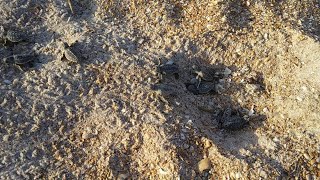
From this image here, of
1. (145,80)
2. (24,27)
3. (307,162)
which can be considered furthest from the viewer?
(24,27)

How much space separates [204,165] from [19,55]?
1.86m

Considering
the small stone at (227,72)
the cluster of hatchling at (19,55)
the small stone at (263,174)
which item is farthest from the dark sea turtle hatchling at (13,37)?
the small stone at (263,174)

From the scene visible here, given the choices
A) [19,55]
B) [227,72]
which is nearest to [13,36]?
[19,55]

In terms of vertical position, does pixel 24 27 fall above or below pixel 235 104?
above

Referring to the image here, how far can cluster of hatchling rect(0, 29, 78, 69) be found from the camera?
3275 millimetres

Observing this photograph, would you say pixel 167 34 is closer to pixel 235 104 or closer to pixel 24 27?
pixel 235 104

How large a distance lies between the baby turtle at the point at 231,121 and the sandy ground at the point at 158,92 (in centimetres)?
5

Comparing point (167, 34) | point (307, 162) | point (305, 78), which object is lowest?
point (307, 162)

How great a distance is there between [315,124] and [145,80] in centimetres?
145

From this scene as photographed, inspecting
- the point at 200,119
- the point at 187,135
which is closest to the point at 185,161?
the point at 187,135

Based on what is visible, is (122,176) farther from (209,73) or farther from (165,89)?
(209,73)

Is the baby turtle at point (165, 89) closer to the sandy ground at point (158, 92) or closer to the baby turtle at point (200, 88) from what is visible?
the sandy ground at point (158, 92)

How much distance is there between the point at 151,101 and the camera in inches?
124

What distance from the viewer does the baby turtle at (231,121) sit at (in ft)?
10.2
